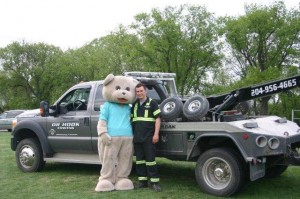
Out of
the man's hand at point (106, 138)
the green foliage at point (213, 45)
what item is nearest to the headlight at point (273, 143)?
the man's hand at point (106, 138)

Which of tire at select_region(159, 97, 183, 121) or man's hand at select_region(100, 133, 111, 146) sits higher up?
tire at select_region(159, 97, 183, 121)

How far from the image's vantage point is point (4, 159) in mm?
11516

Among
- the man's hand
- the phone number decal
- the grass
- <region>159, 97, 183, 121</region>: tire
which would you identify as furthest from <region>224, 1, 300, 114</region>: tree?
the man's hand

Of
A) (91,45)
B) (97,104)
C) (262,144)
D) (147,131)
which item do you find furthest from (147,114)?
(91,45)

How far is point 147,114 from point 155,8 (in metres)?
35.6

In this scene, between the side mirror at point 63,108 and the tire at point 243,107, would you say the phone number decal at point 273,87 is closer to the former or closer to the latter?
the tire at point 243,107

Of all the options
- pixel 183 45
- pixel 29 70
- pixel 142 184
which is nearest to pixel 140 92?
pixel 142 184

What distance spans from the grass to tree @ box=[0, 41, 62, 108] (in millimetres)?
45151

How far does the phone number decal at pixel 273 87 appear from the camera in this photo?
6880mm

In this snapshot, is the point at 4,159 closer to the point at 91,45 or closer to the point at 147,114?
the point at 147,114

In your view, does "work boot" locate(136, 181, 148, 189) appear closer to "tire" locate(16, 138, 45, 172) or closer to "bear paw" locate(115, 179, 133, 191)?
"bear paw" locate(115, 179, 133, 191)

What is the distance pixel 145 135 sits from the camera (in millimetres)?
7270

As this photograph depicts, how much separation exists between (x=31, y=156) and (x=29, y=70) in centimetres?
4626

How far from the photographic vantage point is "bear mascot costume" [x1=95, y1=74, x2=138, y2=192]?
24.0ft
